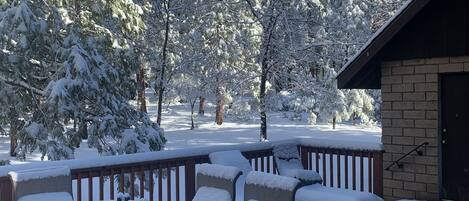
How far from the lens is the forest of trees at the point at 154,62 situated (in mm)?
10211

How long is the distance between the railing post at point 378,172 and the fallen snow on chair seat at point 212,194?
3.37 m

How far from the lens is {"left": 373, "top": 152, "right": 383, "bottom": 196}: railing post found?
25.0ft

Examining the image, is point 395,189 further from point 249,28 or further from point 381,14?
point 381,14

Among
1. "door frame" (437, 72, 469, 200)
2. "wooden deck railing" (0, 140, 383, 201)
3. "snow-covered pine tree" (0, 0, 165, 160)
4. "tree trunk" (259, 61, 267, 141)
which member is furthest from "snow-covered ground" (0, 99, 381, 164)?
"door frame" (437, 72, 469, 200)

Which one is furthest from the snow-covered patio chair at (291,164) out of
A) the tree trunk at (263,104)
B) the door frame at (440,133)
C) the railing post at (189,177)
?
the tree trunk at (263,104)

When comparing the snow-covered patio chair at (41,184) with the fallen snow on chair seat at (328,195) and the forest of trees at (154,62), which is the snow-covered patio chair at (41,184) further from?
the forest of trees at (154,62)

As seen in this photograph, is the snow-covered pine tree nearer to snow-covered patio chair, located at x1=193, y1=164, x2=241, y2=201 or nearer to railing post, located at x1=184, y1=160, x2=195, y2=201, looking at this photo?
railing post, located at x1=184, y1=160, x2=195, y2=201

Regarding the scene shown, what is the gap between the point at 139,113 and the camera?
1211 cm

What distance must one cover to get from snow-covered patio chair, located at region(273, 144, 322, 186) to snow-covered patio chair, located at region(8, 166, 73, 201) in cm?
311

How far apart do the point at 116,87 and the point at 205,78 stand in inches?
288

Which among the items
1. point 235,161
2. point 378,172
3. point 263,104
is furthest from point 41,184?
point 263,104

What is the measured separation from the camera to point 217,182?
5.04 meters

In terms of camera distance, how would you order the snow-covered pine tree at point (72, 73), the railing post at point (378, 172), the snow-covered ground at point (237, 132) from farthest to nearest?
the snow-covered ground at point (237, 132) → the snow-covered pine tree at point (72, 73) → the railing post at point (378, 172)

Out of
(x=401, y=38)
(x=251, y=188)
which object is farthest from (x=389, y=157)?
(x=251, y=188)
